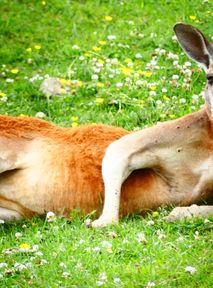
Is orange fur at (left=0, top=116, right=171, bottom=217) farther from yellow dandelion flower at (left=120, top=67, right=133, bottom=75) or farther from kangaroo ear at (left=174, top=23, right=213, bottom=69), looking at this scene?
yellow dandelion flower at (left=120, top=67, right=133, bottom=75)

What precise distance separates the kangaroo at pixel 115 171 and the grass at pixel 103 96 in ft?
0.62

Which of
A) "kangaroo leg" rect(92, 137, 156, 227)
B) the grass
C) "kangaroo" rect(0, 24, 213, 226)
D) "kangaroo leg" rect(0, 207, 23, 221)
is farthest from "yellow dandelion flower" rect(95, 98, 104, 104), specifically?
"kangaroo leg" rect(0, 207, 23, 221)

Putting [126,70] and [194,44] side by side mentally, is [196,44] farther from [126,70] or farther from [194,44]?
[126,70]

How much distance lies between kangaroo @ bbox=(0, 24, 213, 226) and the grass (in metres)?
0.19

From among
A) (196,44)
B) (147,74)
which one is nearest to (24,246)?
(196,44)

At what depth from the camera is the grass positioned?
634 cm

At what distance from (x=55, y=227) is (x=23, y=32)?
17.5 ft

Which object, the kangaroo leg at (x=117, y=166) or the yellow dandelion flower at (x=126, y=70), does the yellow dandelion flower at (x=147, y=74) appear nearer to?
the yellow dandelion flower at (x=126, y=70)

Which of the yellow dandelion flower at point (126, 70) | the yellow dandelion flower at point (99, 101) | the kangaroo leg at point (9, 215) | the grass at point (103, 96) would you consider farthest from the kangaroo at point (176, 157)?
the yellow dandelion flower at point (126, 70)

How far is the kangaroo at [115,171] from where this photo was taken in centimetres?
766

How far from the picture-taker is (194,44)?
815cm

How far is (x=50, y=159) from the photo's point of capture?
312 inches

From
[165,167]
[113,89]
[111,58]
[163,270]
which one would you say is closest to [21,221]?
[165,167]

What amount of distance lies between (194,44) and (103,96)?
2408 mm
